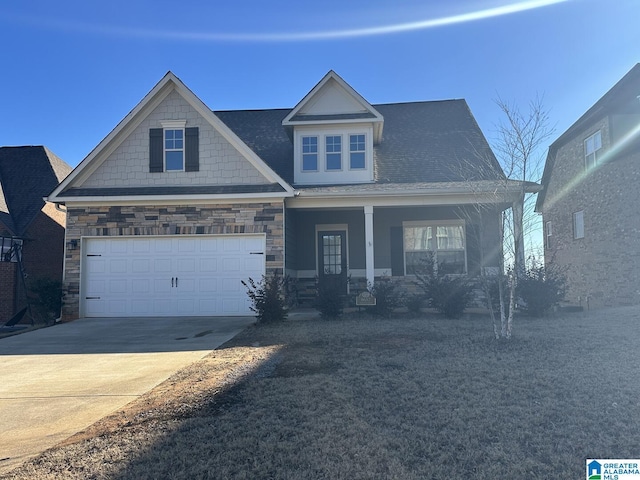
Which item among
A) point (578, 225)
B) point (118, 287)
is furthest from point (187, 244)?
point (578, 225)

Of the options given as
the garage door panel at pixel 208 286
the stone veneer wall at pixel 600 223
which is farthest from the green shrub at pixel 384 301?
the stone veneer wall at pixel 600 223

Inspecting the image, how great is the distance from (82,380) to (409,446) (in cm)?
483

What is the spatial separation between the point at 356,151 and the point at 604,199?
30.7 ft

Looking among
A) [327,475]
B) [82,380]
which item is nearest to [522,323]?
[327,475]

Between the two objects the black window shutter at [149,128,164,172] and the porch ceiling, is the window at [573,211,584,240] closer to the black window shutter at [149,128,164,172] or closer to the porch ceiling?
the porch ceiling

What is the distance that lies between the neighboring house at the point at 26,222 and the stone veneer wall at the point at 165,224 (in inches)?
101

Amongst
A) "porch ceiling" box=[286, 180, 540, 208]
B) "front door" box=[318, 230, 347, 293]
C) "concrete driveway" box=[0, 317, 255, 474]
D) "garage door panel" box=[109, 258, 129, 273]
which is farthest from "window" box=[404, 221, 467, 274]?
"garage door panel" box=[109, 258, 129, 273]

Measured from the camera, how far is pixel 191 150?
12.1 m

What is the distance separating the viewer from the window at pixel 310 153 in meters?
13.3

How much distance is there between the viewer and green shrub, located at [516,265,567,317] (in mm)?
10195

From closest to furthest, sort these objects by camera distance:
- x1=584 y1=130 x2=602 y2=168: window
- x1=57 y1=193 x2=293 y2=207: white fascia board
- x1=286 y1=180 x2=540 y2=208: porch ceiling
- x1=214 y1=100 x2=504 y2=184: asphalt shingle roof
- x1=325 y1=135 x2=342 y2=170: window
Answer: x1=57 y1=193 x2=293 y2=207: white fascia board → x1=286 y1=180 x2=540 y2=208: porch ceiling → x1=325 y1=135 x2=342 y2=170: window → x1=214 y1=100 x2=504 y2=184: asphalt shingle roof → x1=584 y1=130 x2=602 y2=168: window

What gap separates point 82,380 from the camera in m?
6.03

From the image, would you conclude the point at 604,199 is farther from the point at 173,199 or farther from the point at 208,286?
the point at 173,199

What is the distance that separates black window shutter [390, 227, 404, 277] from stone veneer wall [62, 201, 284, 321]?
400cm
